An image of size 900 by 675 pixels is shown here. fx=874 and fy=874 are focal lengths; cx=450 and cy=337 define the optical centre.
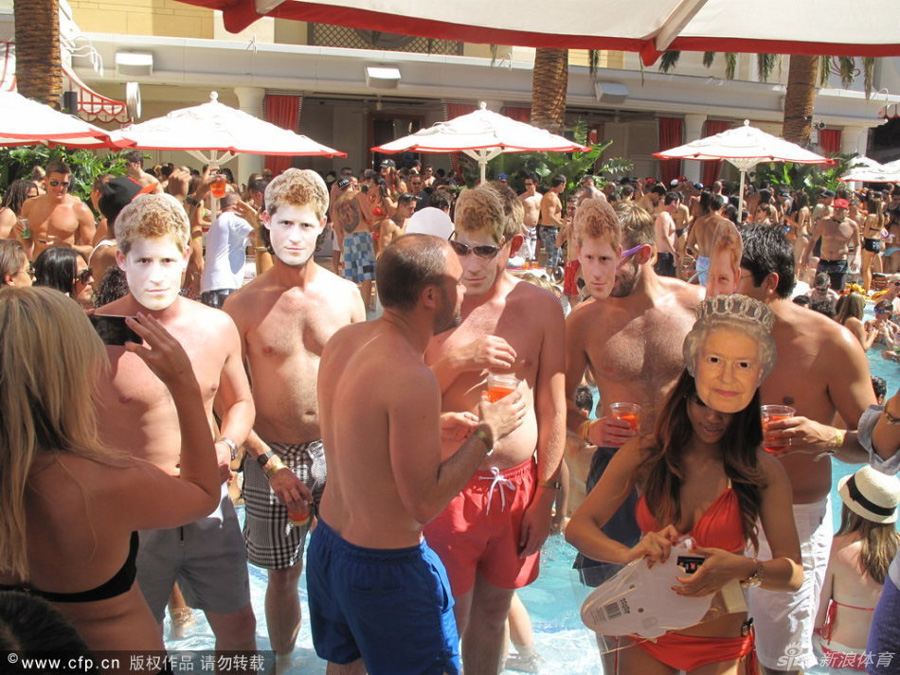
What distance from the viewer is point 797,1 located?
10.3 feet

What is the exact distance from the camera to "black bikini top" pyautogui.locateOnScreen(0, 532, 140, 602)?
75.6 inches

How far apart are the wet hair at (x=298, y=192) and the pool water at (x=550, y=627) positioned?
192cm

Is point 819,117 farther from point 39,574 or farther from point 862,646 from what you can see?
point 39,574

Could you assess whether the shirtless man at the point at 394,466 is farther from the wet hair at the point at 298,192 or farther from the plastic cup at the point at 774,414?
the wet hair at the point at 298,192

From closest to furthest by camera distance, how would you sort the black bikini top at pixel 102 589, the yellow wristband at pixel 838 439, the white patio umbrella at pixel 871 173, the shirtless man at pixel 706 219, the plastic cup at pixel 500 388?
the black bikini top at pixel 102 589 < the plastic cup at pixel 500 388 < the yellow wristband at pixel 838 439 < the shirtless man at pixel 706 219 < the white patio umbrella at pixel 871 173

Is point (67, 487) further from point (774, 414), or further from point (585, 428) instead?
point (774, 414)

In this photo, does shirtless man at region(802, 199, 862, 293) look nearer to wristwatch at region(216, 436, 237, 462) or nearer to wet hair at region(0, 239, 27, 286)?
wet hair at region(0, 239, 27, 286)

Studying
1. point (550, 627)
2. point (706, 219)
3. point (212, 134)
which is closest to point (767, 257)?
point (550, 627)

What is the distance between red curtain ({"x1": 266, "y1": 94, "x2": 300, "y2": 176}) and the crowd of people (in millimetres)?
17967

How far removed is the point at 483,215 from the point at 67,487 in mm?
1805

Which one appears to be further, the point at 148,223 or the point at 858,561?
the point at 858,561

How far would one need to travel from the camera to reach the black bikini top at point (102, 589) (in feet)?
6.30

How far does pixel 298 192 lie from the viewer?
12.3 feet

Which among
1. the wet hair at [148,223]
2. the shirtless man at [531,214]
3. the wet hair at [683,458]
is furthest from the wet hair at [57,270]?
the shirtless man at [531,214]
